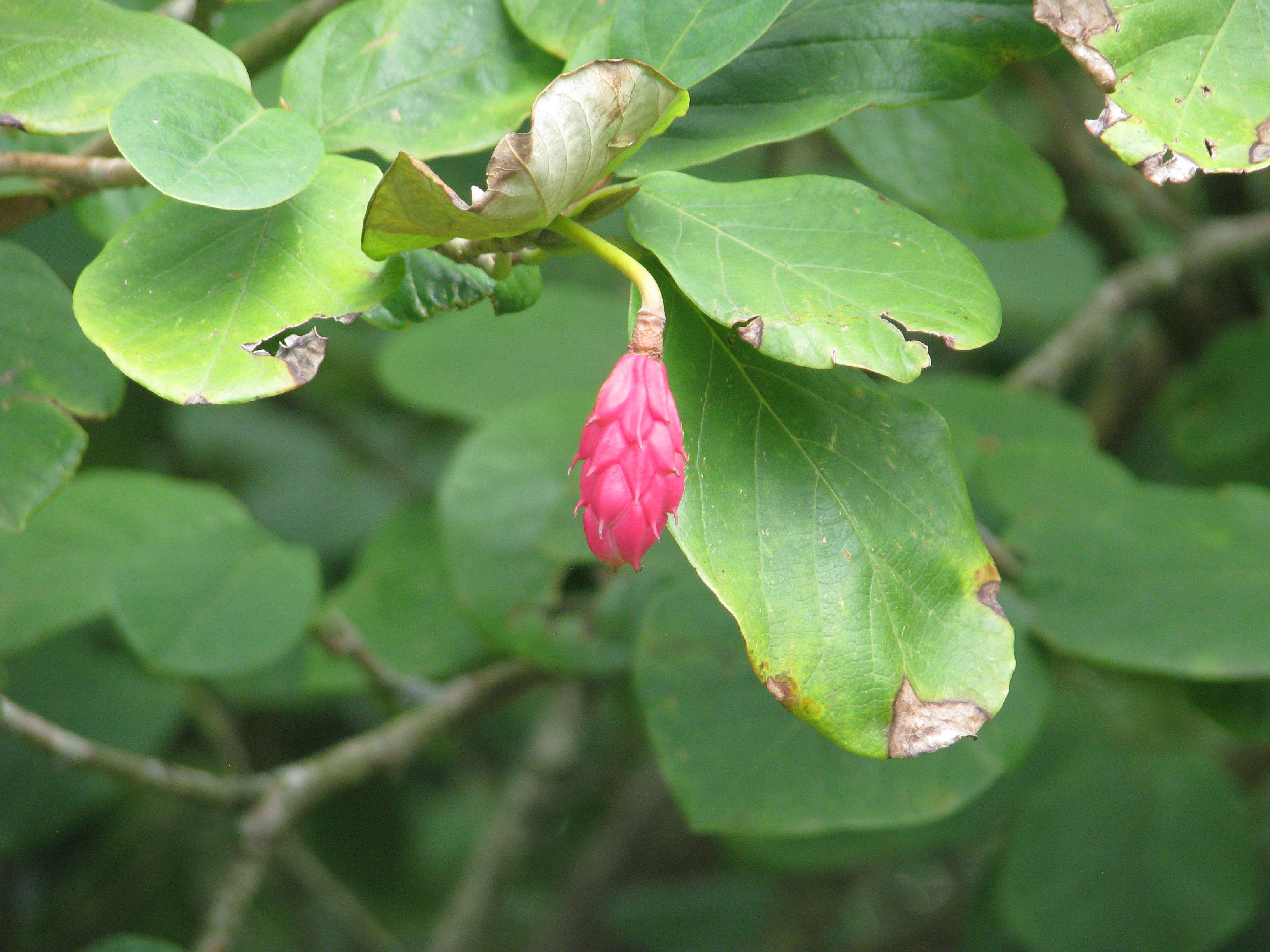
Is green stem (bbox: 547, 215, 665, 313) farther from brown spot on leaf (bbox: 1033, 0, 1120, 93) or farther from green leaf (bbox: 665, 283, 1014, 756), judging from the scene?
brown spot on leaf (bbox: 1033, 0, 1120, 93)

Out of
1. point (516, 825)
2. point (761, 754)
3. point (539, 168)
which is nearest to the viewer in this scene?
point (539, 168)

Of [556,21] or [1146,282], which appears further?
[1146,282]

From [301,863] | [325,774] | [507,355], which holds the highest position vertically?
[507,355]

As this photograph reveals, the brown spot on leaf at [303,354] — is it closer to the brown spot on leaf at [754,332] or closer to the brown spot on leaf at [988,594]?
the brown spot on leaf at [754,332]

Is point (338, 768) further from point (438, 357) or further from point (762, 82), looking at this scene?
point (762, 82)

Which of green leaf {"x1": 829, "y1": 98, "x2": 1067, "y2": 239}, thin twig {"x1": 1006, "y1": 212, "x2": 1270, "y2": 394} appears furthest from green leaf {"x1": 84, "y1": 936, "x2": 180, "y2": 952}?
thin twig {"x1": 1006, "y1": 212, "x2": 1270, "y2": 394}

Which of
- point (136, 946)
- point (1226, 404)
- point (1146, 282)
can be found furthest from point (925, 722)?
point (1146, 282)

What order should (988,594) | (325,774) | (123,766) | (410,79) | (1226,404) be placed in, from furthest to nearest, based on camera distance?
(1226,404), (325,774), (123,766), (410,79), (988,594)

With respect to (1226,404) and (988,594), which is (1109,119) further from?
(1226,404)
